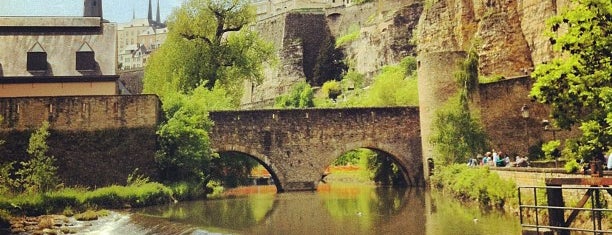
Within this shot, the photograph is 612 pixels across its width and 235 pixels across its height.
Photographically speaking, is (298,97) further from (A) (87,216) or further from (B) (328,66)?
(A) (87,216)

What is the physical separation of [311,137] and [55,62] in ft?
41.6

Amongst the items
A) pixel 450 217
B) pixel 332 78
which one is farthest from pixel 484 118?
pixel 332 78

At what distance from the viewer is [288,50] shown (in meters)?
79.1

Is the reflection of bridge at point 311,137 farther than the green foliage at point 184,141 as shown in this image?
Yes

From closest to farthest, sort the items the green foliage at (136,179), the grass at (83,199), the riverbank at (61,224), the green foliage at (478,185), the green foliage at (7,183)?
the riverbank at (61,224) → the grass at (83,199) → the green foliage at (478,185) → the green foliage at (7,183) → the green foliage at (136,179)

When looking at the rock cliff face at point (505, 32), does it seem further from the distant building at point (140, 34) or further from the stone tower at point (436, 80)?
the distant building at point (140, 34)

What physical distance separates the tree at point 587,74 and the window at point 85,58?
72.1ft

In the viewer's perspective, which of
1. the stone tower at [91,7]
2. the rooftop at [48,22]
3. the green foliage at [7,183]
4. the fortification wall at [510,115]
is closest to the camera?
the green foliage at [7,183]

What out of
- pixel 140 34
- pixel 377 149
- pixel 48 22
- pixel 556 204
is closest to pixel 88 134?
pixel 48 22

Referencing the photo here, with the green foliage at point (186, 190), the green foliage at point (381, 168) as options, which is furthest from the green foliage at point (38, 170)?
the green foliage at point (381, 168)

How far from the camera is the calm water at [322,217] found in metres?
19.5

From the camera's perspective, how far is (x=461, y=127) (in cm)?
3388

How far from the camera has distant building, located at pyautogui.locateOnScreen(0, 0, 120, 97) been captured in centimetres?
3167

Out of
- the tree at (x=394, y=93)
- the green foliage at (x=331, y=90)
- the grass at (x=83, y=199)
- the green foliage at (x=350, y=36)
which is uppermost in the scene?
the green foliage at (x=350, y=36)
